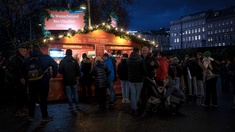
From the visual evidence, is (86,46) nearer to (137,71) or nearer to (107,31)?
(107,31)

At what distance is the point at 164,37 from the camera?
14662cm

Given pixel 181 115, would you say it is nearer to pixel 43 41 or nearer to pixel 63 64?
pixel 63 64

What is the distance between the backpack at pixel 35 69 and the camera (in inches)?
293

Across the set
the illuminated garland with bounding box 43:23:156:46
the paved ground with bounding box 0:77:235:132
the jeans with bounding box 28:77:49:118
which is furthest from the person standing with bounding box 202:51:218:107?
the illuminated garland with bounding box 43:23:156:46

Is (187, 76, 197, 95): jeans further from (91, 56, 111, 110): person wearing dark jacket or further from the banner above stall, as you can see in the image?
(91, 56, 111, 110): person wearing dark jacket

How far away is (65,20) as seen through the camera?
45.4 ft

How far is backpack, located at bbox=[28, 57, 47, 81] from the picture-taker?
24.4 ft

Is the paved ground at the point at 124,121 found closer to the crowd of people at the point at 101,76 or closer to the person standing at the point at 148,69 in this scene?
the crowd of people at the point at 101,76

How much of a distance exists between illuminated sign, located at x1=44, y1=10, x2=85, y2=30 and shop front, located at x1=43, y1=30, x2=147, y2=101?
858mm

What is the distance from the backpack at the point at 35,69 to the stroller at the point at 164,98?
125 inches

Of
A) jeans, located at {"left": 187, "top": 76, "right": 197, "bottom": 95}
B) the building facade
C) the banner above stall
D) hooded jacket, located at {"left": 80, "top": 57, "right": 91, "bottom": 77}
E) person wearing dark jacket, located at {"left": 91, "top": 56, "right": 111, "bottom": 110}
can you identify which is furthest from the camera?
A: the building facade

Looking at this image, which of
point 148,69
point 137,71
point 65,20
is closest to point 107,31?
point 65,20

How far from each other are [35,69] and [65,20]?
6813mm

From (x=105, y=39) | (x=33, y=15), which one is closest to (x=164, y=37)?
(x=33, y=15)
